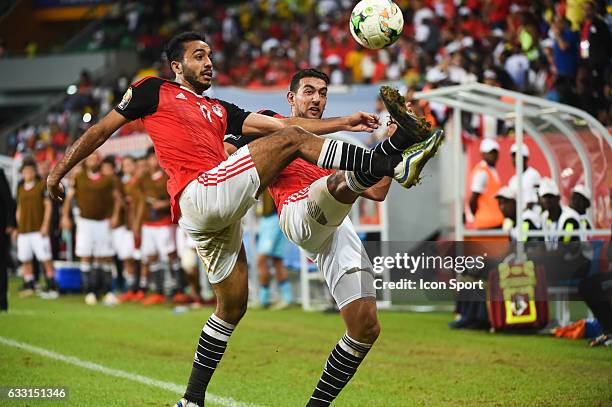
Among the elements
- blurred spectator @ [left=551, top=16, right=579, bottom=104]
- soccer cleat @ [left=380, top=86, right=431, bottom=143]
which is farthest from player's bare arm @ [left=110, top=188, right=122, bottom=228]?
soccer cleat @ [left=380, top=86, right=431, bottom=143]

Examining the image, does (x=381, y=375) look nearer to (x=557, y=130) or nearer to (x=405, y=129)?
(x=405, y=129)

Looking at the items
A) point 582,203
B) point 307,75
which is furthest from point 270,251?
point 307,75

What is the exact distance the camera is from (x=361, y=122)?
5609 millimetres

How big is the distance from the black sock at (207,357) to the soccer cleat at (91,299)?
919cm

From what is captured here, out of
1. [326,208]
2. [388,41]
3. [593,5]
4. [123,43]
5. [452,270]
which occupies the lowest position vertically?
[452,270]

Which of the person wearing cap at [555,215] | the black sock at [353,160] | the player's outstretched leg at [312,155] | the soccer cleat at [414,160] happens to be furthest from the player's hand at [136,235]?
the soccer cleat at [414,160]

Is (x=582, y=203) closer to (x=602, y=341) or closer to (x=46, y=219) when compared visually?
(x=602, y=341)

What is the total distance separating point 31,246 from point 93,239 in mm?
1814

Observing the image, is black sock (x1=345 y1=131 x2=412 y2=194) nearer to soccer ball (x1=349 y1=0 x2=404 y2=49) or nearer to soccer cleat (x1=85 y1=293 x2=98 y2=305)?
soccer ball (x1=349 y1=0 x2=404 y2=49)

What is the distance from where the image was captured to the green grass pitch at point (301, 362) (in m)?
6.87

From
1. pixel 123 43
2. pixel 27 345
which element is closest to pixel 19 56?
pixel 123 43

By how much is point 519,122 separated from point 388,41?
15.1ft

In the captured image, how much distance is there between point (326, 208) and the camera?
545 centimetres

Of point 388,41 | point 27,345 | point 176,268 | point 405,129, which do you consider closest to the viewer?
point 405,129
